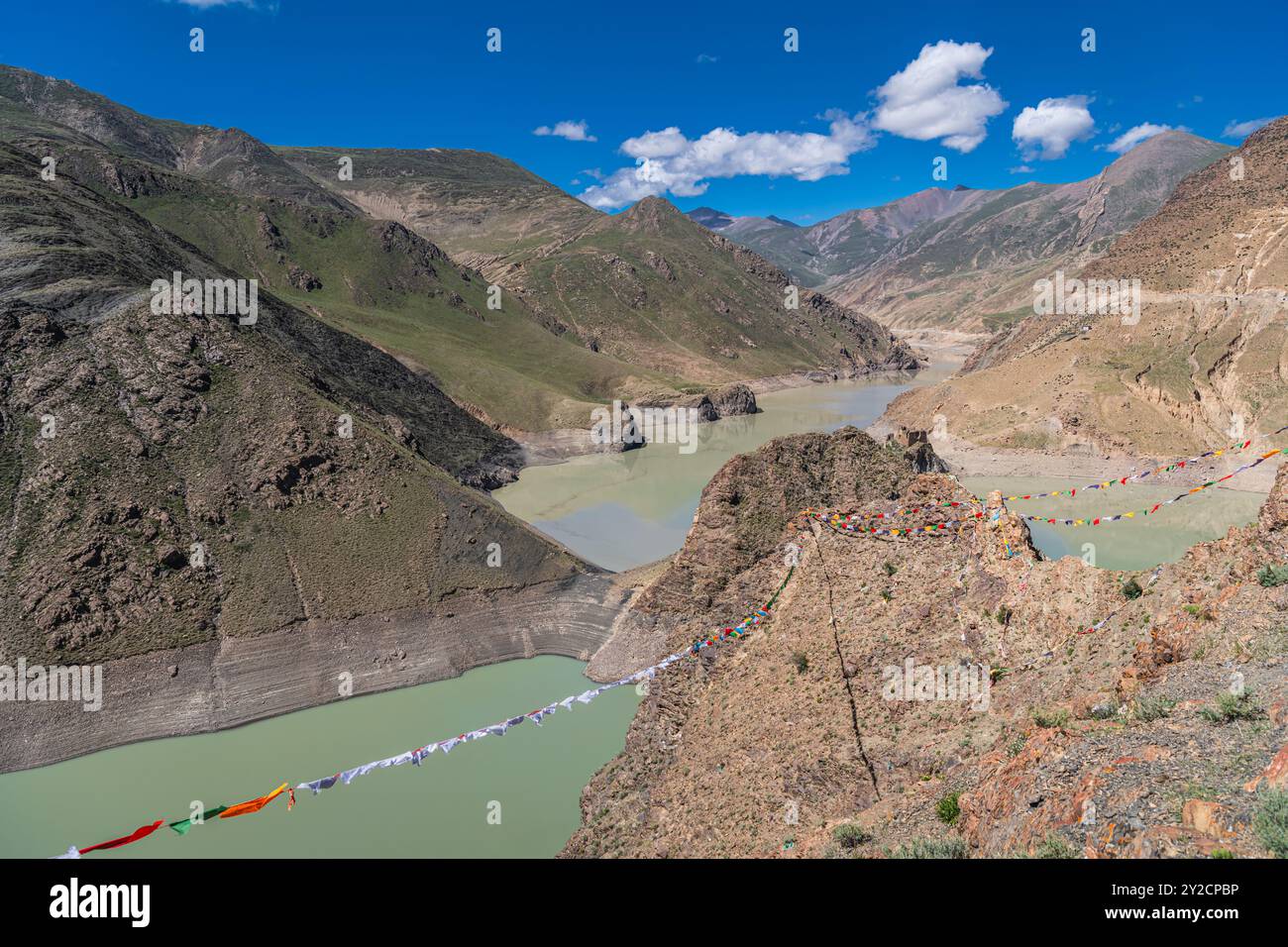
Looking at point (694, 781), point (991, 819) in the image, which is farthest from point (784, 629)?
point (991, 819)

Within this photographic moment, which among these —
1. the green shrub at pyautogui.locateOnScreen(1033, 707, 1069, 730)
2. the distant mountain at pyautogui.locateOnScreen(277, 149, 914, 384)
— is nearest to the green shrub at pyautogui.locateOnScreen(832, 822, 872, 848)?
the green shrub at pyautogui.locateOnScreen(1033, 707, 1069, 730)

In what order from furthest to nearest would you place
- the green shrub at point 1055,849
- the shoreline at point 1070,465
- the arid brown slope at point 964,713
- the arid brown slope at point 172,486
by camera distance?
the shoreline at point 1070,465
the arid brown slope at point 172,486
the arid brown slope at point 964,713
the green shrub at point 1055,849

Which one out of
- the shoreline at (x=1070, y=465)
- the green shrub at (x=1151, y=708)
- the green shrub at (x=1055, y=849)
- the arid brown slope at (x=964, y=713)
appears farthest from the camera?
the shoreline at (x=1070, y=465)

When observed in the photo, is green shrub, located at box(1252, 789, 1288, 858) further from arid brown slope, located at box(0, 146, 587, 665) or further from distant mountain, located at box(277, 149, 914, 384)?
distant mountain, located at box(277, 149, 914, 384)

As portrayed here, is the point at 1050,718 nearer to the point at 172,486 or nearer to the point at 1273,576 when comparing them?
the point at 1273,576

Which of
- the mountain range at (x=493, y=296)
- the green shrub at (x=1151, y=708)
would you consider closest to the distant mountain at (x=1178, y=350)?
the mountain range at (x=493, y=296)

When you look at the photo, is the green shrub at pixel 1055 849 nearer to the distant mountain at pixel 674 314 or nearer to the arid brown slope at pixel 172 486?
the arid brown slope at pixel 172 486
